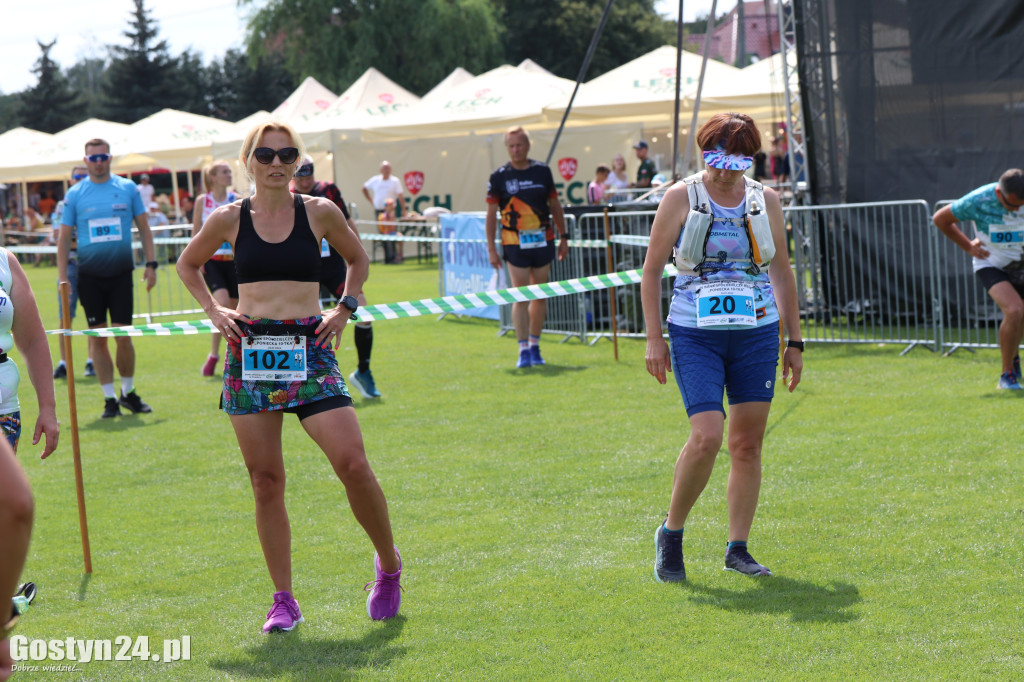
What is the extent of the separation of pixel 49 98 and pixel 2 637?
76.8m

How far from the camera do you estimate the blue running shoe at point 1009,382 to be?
Answer: 896 cm

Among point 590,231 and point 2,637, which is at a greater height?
point 590,231

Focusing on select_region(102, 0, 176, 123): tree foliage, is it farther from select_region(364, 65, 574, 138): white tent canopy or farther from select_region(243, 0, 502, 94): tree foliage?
select_region(364, 65, 574, 138): white tent canopy

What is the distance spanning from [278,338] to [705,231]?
1.79 metres

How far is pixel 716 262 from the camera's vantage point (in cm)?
488

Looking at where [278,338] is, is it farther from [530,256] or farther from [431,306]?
[530,256]

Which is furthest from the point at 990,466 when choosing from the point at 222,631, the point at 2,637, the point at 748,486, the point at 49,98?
the point at 49,98

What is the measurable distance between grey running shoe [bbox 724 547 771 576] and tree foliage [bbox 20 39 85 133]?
7403 cm

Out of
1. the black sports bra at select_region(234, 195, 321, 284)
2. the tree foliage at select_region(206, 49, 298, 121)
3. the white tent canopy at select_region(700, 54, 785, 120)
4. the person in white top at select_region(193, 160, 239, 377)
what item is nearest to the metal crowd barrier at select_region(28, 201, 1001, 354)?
the person in white top at select_region(193, 160, 239, 377)

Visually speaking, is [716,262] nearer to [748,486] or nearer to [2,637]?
[748,486]

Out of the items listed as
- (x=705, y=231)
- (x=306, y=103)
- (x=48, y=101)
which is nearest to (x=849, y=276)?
(x=705, y=231)

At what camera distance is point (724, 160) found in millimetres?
4770

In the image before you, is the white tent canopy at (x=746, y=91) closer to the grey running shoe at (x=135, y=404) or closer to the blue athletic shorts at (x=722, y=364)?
the grey running shoe at (x=135, y=404)

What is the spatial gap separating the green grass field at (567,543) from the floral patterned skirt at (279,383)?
929mm
